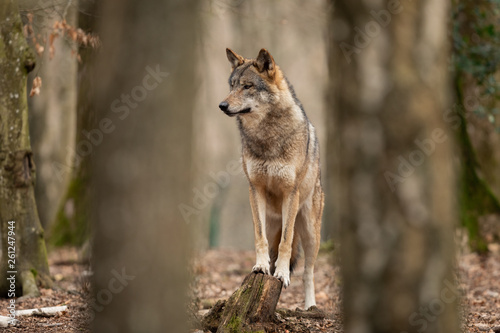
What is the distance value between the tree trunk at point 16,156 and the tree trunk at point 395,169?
5547mm

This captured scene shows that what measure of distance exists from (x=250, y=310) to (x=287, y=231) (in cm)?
134

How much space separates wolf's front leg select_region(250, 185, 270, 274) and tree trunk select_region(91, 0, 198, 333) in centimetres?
279

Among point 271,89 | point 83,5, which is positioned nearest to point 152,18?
point 271,89

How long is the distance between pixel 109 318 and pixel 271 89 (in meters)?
3.86

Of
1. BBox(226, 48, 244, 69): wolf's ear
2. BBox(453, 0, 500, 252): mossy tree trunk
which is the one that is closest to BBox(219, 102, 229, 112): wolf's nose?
BBox(226, 48, 244, 69): wolf's ear

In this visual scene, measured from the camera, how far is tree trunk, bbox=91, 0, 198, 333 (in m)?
2.50

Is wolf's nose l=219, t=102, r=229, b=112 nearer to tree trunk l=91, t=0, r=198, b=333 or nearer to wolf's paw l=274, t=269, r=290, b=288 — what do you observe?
wolf's paw l=274, t=269, r=290, b=288

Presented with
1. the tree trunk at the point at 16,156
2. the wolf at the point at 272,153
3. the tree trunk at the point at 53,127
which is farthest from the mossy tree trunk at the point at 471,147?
the tree trunk at the point at 53,127

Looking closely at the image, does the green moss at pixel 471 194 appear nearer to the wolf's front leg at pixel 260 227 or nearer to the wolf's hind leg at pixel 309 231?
the wolf's hind leg at pixel 309 231

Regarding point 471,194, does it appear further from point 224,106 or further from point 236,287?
point 224,106

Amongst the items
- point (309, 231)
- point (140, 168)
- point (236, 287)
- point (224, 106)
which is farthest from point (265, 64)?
point (236, 287)

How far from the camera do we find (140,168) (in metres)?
2.51

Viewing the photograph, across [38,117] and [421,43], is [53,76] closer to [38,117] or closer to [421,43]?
[38,117]

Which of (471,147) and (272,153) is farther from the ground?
(471,147)
